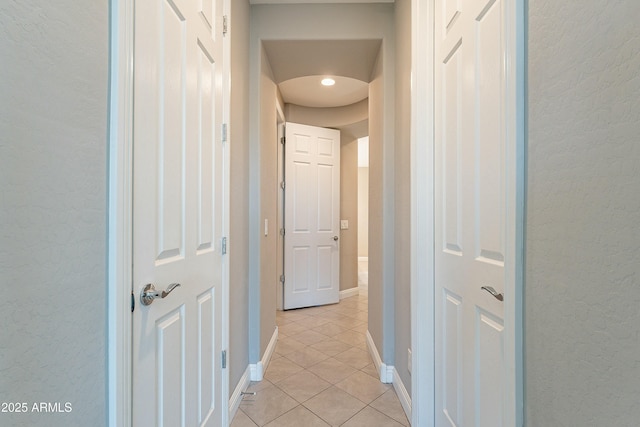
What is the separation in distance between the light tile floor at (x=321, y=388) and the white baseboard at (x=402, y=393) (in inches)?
1.3

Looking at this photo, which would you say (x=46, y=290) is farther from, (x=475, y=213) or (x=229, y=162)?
(x=475, y=213)

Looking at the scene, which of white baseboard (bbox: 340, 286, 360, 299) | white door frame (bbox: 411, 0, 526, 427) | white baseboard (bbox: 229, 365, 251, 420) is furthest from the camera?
white baseboard (bbox: 340, 286, 360, 299)

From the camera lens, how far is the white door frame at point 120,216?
2.53 feet

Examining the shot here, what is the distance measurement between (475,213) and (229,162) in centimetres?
123

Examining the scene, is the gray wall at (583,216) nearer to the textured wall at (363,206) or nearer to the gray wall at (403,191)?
the gray wall at (403,191)

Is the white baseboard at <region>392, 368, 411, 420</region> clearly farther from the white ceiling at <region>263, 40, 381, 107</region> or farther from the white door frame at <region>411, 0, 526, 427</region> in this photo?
the white ceiling at <region>263, 40, 381, 107</region>

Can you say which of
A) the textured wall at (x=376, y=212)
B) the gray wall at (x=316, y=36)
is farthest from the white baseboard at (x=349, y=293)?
the gray wall at (x=316, y=36)

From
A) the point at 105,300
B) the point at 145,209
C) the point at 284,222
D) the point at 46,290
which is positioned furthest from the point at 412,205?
the point at 284,222

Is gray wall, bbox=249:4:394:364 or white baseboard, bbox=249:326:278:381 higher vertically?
gray wall, bbox=249:4:394:364

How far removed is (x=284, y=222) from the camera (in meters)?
3.99

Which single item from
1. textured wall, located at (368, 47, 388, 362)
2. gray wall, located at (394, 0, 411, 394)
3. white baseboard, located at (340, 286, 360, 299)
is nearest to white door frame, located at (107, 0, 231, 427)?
gray wall, located at (394, 0, 411, 394)

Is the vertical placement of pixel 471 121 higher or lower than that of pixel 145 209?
higher

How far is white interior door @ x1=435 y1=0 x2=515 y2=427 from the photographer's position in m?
1.02

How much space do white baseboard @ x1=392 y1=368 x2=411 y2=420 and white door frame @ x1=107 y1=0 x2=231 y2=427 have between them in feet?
4.94
